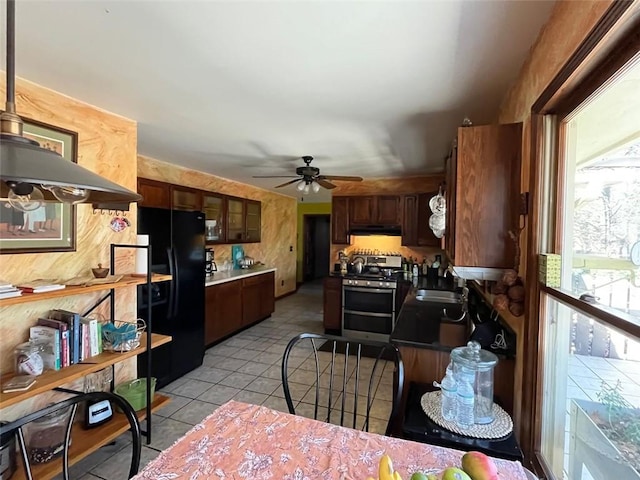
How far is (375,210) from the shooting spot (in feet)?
16.4

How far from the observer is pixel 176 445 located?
113cm

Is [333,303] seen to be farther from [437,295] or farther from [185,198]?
[185,198]

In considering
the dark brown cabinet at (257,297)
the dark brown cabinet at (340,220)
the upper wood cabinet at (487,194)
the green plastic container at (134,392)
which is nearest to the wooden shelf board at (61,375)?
the green plastic container at (134,392)

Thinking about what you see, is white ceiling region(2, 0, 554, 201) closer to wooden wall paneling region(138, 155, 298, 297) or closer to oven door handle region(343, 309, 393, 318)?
wooden wall paneling region(138, 155, 298, 297)

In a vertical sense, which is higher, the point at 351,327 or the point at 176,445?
the point at 176,445

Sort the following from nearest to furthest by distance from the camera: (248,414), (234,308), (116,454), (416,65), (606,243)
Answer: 1. (606,243)
2. (248,414)
3. (416,65)
4. (116,454)
5. (234,308)

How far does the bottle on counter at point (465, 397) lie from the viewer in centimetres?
153

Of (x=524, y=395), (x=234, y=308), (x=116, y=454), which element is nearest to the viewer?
(x=524, y=395)

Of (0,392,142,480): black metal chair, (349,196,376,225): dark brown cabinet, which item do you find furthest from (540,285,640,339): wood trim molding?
(349,196,376,225): dark brown cabinet

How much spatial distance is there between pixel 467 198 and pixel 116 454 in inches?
111

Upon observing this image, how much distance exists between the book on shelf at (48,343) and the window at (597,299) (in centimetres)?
258

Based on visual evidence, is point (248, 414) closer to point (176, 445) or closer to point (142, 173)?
point (176, 445)

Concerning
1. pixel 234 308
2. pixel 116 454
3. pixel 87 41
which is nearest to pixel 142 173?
pixel 234 308

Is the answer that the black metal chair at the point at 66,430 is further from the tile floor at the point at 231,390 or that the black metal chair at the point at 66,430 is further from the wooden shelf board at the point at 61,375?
the tile floor at the point at 231,390
